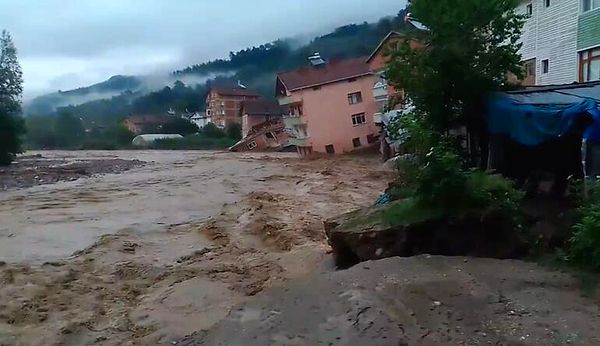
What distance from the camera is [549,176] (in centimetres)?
1210

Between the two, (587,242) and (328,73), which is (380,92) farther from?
(587,242)

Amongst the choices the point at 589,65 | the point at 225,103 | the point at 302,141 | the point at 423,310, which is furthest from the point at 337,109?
the point at 225,103

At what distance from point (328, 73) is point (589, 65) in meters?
36.2

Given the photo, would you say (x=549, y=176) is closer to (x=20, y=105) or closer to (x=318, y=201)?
(x=318, y=201)

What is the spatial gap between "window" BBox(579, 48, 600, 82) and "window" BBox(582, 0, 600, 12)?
1310 millimetres

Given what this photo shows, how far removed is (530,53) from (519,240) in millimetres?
16876

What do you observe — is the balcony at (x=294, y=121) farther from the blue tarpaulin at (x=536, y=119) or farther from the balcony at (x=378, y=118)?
the blue tarpaulin at (x=536, y=119)

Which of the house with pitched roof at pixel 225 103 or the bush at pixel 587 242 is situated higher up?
the bush at pixel 587 242

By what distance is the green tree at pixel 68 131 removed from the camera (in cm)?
9494

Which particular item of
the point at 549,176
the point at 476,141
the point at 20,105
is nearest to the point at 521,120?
the point at 549,176

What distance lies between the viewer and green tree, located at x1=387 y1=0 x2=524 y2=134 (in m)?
13.1

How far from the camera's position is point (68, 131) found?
330ft

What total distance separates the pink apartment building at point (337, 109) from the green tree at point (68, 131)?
169 ft

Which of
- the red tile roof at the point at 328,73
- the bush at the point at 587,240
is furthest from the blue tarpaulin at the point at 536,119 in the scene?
the red tile roof at the point at 328,73
